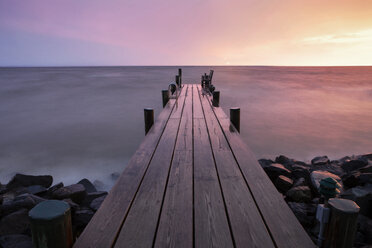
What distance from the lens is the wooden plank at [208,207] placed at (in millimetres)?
2182

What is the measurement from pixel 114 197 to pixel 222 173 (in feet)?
4.71

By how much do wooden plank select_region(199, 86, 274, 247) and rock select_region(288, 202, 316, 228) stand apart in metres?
1.58

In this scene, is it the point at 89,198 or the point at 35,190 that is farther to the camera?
the point at 35,190

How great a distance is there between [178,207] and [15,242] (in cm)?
249

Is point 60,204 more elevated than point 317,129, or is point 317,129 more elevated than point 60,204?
point 60,204

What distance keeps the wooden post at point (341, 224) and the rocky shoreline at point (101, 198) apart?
203 centimetres

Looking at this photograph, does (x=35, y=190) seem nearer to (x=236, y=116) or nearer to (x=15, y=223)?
(x=15, y=223)

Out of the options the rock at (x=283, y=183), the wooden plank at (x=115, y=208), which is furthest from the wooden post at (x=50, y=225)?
the rock at (x=283, y=183)

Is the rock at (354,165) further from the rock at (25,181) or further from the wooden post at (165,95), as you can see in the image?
the rock at (25,181)

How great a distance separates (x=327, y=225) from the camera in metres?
2.05

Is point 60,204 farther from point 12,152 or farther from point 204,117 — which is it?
point 12,152

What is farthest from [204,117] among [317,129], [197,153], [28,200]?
[317,129]

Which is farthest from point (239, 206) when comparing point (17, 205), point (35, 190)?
point (35, 190)

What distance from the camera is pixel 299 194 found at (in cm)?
496
